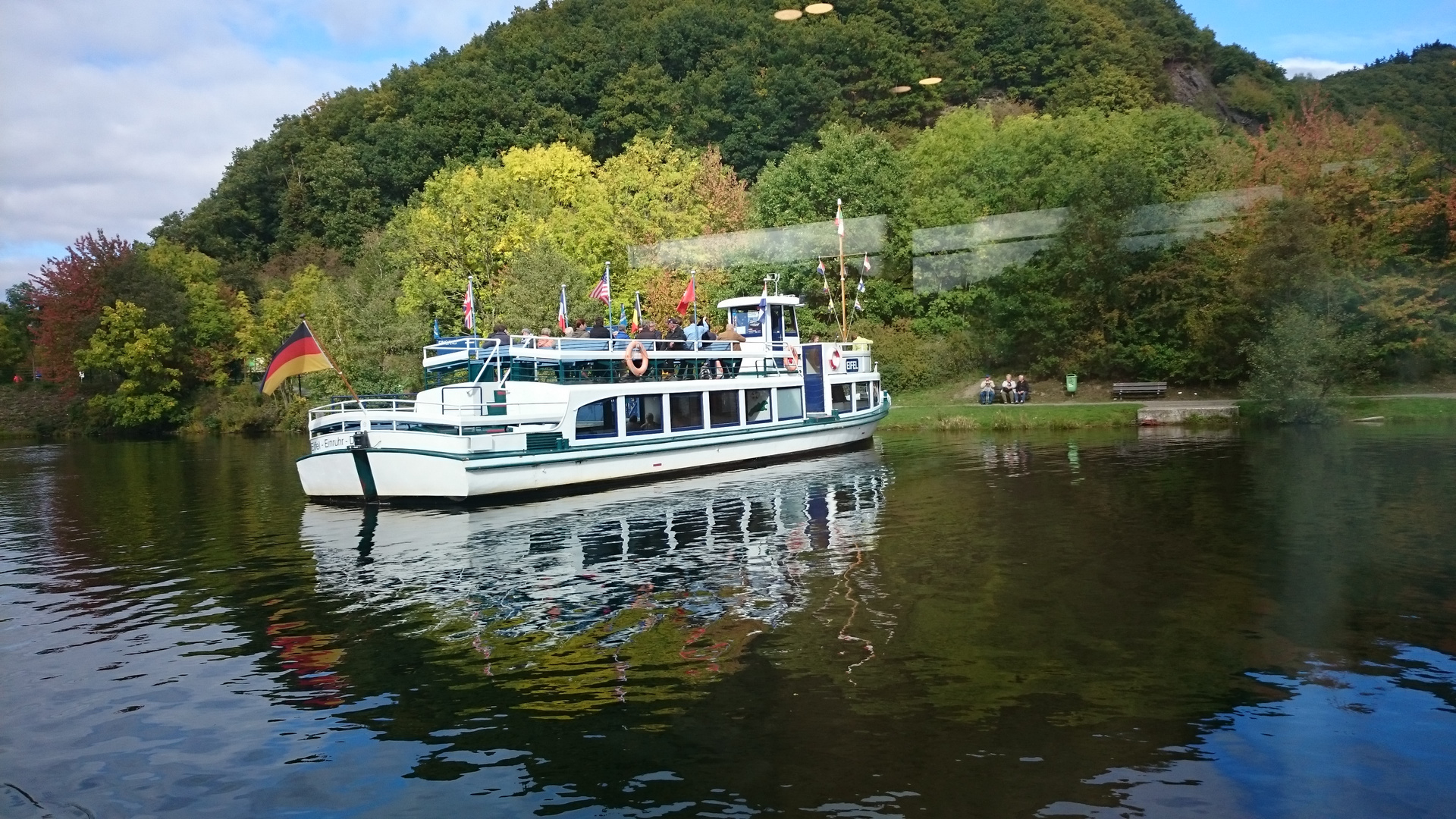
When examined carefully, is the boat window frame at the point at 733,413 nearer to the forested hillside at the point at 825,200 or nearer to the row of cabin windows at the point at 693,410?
the row of cabin windows at the point at 693,410

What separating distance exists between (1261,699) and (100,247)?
85111mm

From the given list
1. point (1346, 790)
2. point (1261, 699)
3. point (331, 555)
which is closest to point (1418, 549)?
point (1261, 699)

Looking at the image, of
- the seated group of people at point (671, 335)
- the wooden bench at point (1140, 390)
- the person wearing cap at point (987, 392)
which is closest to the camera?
the seated group of people at point (671, 335)

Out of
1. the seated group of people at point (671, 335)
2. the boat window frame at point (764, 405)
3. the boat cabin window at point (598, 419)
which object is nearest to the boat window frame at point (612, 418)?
the boat cabin window at point (598, 419)

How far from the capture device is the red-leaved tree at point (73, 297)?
74.2 metres

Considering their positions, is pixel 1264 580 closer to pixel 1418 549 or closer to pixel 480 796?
pixel 1418 549

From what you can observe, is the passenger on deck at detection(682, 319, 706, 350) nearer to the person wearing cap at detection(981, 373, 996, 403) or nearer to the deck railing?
the deck railing

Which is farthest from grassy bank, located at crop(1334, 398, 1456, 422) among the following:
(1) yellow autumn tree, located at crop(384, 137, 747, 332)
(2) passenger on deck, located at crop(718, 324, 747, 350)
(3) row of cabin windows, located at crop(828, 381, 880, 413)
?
(1) yellow autumn tree, located at crop(384, 137, 747, 332)

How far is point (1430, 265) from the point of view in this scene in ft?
148

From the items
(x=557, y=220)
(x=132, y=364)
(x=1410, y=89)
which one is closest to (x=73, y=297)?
(x=132, y=364)

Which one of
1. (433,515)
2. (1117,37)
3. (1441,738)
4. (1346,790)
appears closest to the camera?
(1346,790)

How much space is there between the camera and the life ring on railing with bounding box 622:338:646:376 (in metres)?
31.2

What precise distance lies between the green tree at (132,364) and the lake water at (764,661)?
54022 mm

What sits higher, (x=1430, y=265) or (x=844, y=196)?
(x=844, y=196)
